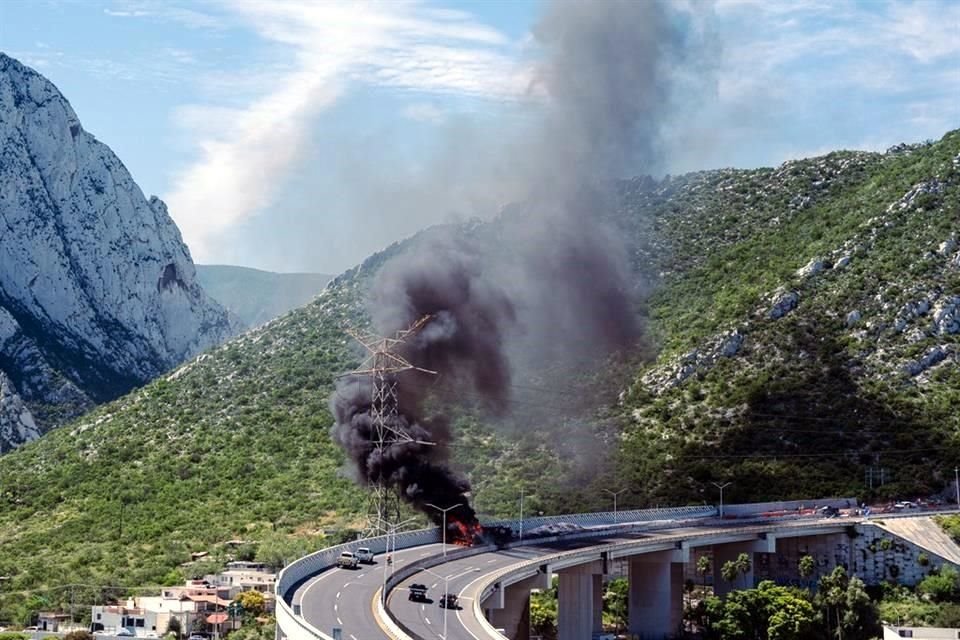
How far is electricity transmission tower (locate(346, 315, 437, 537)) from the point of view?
107000 millimetres

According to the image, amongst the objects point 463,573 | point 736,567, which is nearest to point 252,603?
point 463,573

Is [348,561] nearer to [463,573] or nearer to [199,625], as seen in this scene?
[463,573]

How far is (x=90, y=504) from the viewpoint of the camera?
149 meters

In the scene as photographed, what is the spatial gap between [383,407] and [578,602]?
1845 cm

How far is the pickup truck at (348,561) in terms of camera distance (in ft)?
314

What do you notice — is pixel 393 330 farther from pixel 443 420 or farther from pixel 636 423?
pixel 636 423

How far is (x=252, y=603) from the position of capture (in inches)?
3942

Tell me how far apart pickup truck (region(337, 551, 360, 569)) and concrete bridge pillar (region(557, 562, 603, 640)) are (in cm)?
1418

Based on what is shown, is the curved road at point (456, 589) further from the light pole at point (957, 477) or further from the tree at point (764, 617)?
the light pole at point (957, 477)

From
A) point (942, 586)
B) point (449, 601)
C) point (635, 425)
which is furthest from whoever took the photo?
point (635, 425)

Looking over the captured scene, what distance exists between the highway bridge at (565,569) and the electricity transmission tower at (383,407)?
12.6ft

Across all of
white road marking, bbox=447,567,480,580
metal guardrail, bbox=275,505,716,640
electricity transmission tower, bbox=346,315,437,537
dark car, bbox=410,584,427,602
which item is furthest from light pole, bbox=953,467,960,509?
dark car, bbox=410,584,427,602

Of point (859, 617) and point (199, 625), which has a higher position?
point (859, 617)

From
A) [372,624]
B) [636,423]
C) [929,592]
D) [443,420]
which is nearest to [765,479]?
[636,423]
